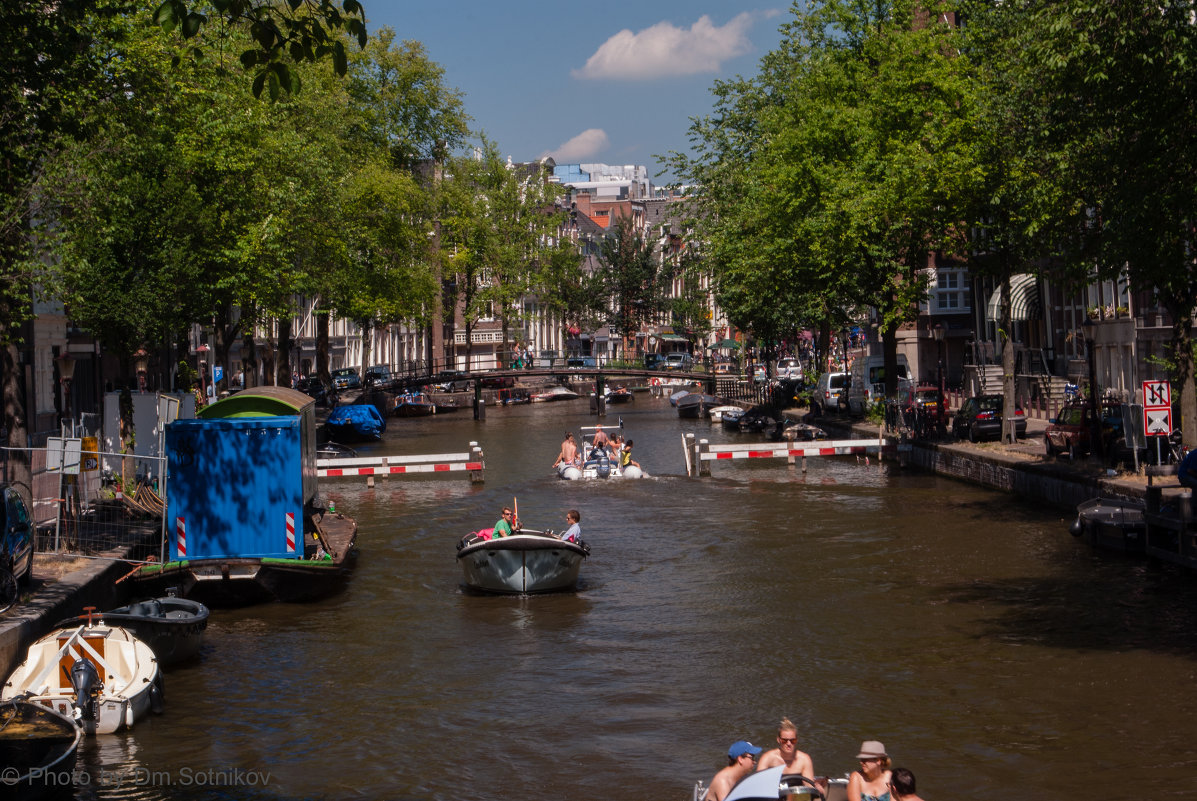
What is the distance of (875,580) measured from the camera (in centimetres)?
2414

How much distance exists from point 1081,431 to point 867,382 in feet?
84.1

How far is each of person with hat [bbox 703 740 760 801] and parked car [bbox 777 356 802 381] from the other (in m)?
69.9

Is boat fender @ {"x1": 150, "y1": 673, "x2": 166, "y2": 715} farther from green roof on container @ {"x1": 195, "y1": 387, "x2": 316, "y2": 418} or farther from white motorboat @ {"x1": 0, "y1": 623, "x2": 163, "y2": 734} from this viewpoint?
green roof on container @ {"x1": 195, "y1": 387, "x2": 316, "y2": 418}

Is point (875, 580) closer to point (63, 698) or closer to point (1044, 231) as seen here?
point (1044, 231)

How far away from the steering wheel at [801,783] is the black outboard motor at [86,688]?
8.36m

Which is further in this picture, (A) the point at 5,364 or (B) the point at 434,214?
(B) the point at 434,214

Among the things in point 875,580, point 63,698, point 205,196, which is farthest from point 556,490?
point 63,698

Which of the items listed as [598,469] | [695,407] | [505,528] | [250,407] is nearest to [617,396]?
[695,407]

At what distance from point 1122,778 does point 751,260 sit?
3770cm

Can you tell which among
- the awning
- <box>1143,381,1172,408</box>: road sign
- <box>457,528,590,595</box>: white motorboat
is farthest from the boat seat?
the awning

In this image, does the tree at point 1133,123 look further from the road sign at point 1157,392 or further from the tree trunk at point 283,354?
the tree trunk at point 283,354

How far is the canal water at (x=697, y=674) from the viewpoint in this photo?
1400cm

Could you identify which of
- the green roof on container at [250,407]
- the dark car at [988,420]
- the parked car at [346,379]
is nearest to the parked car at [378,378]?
the parked car at [346,379]

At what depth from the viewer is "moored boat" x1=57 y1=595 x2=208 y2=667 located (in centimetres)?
1697
